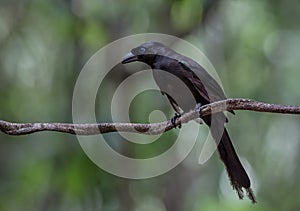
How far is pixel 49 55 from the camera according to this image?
193 inches

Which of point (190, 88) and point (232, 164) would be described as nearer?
point (232, 164)

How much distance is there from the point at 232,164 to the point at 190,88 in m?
0.36

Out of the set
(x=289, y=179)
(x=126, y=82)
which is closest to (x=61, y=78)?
(x=126, y=82)

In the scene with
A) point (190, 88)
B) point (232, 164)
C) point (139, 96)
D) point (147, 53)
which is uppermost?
point (147, 53)

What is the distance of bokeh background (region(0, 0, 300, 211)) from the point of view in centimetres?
420

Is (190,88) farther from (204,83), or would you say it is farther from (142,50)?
(142,50)

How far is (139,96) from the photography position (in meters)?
4.53

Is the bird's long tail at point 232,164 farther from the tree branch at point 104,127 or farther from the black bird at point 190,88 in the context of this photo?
the tree branch at point 104,127

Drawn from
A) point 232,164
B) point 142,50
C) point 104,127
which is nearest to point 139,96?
point 142,50

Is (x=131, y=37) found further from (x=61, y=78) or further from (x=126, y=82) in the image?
(x=61, y=78)

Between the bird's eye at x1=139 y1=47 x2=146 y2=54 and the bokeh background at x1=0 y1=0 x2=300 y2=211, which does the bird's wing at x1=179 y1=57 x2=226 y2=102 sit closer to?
the bird's eye at x1=139 y1=47 x2=146 y2=54

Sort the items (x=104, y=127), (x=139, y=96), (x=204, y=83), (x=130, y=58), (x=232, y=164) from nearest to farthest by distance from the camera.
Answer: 1. (x=104, y=127)
2. (x=232, y=164)
3. (x=204, y=83)
4. (x=130, y=58)
5. (x=139, y=96)

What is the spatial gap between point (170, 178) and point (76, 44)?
1407 millimetres

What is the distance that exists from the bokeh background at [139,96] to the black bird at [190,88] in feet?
4.58
